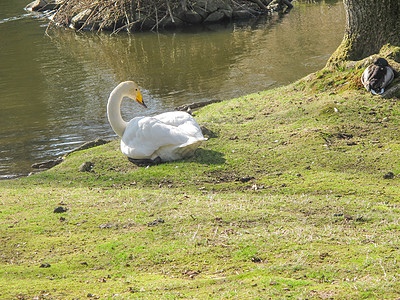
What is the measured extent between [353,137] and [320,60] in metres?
10.6

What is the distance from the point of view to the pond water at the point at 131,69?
14266 mm

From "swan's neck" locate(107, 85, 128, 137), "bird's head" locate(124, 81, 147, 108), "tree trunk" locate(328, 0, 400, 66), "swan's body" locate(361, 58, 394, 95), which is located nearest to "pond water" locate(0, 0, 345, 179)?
"swan's neck" locate(107, 85, 128, 137)

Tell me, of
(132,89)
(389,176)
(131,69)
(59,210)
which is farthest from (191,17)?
(59,210)

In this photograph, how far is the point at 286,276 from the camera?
4.45m

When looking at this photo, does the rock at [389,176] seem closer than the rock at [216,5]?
Yes


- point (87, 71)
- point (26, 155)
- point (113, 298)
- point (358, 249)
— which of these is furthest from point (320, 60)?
point (113, 298)

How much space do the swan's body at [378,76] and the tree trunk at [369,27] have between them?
3.55 ft

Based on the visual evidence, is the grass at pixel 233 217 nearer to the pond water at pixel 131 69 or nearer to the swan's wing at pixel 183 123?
the swan's wing at pixel 183 123

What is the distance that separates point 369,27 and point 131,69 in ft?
40.2

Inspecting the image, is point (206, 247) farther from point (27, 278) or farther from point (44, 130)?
point (44, 130)

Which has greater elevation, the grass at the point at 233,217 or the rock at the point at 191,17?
the rock at the point at 191,17

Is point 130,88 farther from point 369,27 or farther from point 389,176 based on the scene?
point 369,27

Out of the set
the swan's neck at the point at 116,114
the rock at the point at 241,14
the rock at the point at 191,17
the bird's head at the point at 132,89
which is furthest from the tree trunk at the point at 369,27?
the rock at the point at 241,14

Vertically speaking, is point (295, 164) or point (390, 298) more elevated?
point (390, 298)
